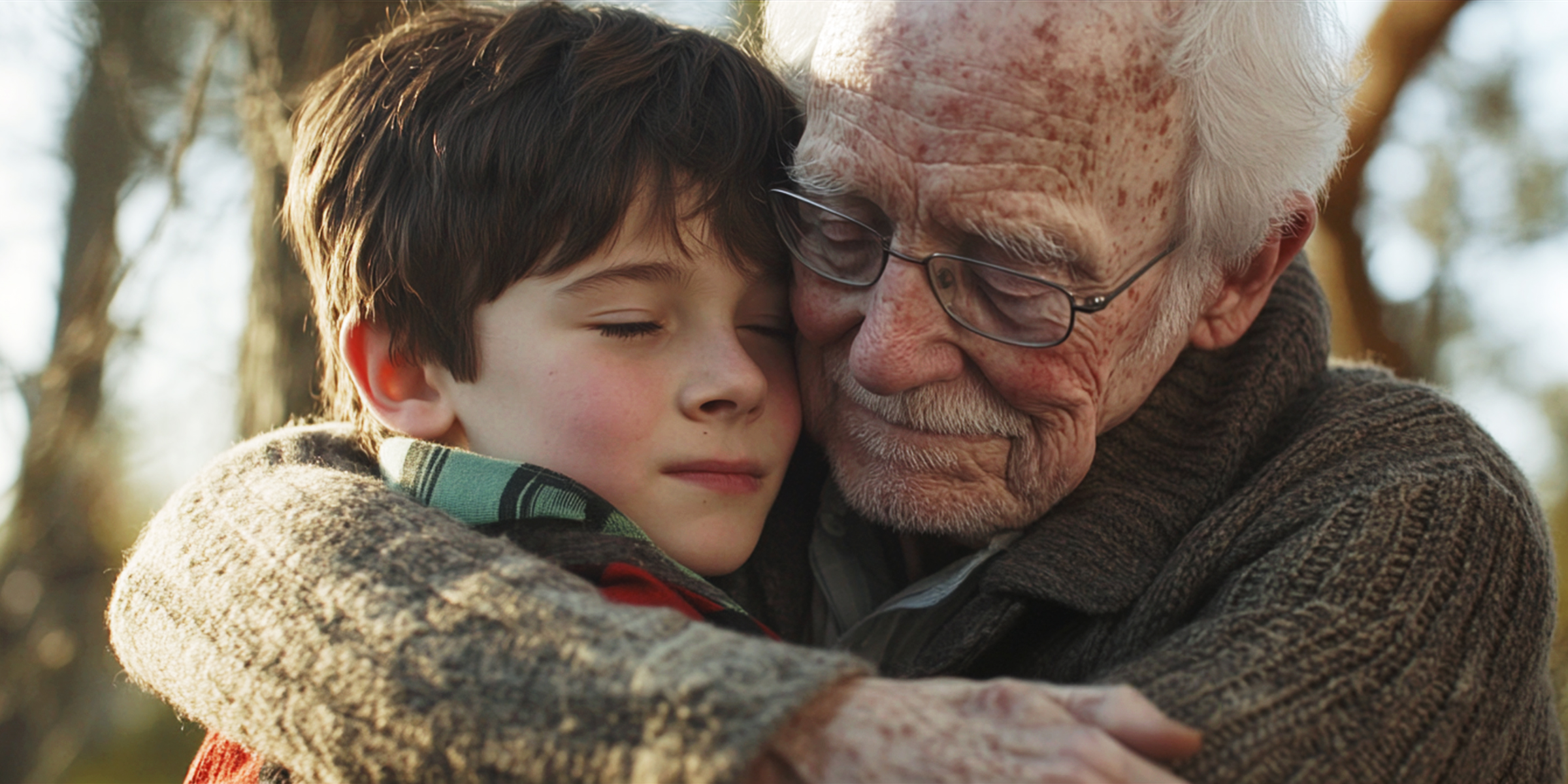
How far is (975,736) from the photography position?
41.8 inches

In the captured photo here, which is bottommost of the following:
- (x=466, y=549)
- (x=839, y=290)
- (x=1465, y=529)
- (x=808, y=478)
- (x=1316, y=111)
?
(x=808, y=478)

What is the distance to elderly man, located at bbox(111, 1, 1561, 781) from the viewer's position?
1090mm

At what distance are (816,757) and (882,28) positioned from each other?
3.79 ft

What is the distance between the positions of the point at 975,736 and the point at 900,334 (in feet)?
2.53

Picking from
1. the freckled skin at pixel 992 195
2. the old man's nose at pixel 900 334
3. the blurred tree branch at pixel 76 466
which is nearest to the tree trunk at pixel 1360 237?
the freckled skin at pixel 992 195

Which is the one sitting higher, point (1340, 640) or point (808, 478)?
point (1340, 640)

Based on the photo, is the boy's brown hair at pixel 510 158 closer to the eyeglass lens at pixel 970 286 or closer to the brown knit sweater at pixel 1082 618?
the eyeglass lens at pixel 970 286

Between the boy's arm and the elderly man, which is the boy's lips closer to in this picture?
the elderly man

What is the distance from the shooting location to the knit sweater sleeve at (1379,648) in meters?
1.21

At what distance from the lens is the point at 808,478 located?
2.20 metres

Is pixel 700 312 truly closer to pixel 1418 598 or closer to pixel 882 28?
pixel 882 28

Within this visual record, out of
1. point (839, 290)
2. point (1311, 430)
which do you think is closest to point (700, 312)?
point (839, 290)

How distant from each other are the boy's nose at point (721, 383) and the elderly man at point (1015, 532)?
0.15 metres

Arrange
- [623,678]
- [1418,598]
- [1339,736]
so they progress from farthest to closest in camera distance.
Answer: [1418,598], [1339,736], [623,678]
